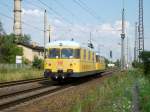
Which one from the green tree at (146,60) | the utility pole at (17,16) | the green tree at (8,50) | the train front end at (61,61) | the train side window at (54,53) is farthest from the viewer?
the utility pole at (17,16)

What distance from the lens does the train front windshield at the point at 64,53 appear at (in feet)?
97.5

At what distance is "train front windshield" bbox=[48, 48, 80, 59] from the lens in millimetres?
29725

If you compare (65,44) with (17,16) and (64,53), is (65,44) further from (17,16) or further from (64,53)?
(17,16)

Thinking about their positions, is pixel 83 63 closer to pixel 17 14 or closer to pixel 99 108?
pixel 99 108

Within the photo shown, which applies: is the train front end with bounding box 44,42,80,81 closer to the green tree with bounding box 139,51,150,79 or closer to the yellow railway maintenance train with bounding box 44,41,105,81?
the yellow railway maintenance train with bounding box 44,41,105,81

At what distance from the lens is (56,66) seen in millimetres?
29391

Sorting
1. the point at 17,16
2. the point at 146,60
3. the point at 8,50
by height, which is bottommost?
the point at 146,60

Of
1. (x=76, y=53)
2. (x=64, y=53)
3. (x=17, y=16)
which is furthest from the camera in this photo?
(x=17, y=16)

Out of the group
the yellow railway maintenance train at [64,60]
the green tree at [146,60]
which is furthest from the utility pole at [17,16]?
the yellow railway maintenance train at [64,60]

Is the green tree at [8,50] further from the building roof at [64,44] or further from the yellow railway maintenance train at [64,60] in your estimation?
the yellow railway maintenance train at [64,60]

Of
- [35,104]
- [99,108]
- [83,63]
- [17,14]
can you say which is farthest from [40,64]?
[99,108]

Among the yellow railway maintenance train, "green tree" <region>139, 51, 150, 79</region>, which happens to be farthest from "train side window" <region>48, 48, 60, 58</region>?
"green tree" <region>139, 51, 150, 79</region>

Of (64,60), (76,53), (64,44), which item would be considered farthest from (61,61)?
(64,44)

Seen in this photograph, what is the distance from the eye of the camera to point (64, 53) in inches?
1179
